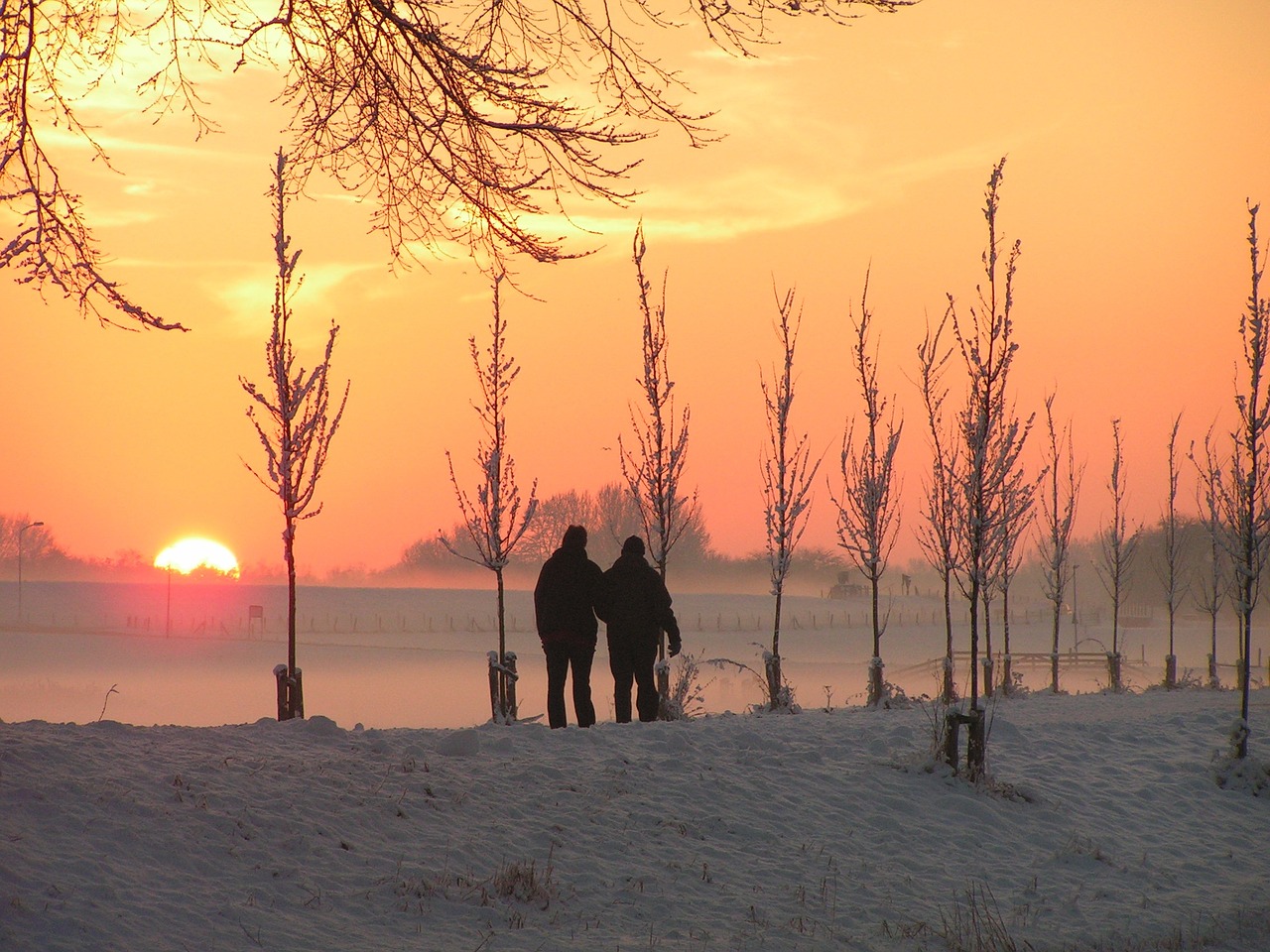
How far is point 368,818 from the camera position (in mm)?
6871

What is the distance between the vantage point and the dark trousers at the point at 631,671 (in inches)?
450

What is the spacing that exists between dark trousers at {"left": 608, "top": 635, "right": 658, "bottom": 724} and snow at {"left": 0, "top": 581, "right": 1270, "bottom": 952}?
99 cm

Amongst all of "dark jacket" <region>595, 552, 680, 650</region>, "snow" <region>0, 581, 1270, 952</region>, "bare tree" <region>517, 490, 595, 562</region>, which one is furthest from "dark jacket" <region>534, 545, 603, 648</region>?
"bare tree" <region>517, 490, 595, 562</region>

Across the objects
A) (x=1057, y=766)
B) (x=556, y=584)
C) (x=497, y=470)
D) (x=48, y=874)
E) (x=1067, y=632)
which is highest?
(x=497, y=470)

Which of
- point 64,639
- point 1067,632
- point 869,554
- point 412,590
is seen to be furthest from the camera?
point 412,590

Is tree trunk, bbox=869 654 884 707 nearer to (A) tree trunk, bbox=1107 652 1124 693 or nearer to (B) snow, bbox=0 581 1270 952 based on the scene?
(B) snow, bbox=0 581 1270 952

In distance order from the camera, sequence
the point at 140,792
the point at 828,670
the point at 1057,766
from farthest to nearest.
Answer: the point at 828,670, the point at 1057,766, the point at 140,792

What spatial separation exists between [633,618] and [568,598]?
0.73 m

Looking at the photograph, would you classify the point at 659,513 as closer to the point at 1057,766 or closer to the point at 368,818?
the point at 1057,766

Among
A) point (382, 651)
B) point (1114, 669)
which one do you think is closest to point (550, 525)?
point (382, 651)

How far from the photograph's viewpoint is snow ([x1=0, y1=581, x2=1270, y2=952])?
5.70 m

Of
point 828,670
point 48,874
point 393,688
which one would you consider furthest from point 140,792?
point 828,670

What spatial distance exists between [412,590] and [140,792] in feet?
230

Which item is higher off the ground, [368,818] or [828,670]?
[368,818]
